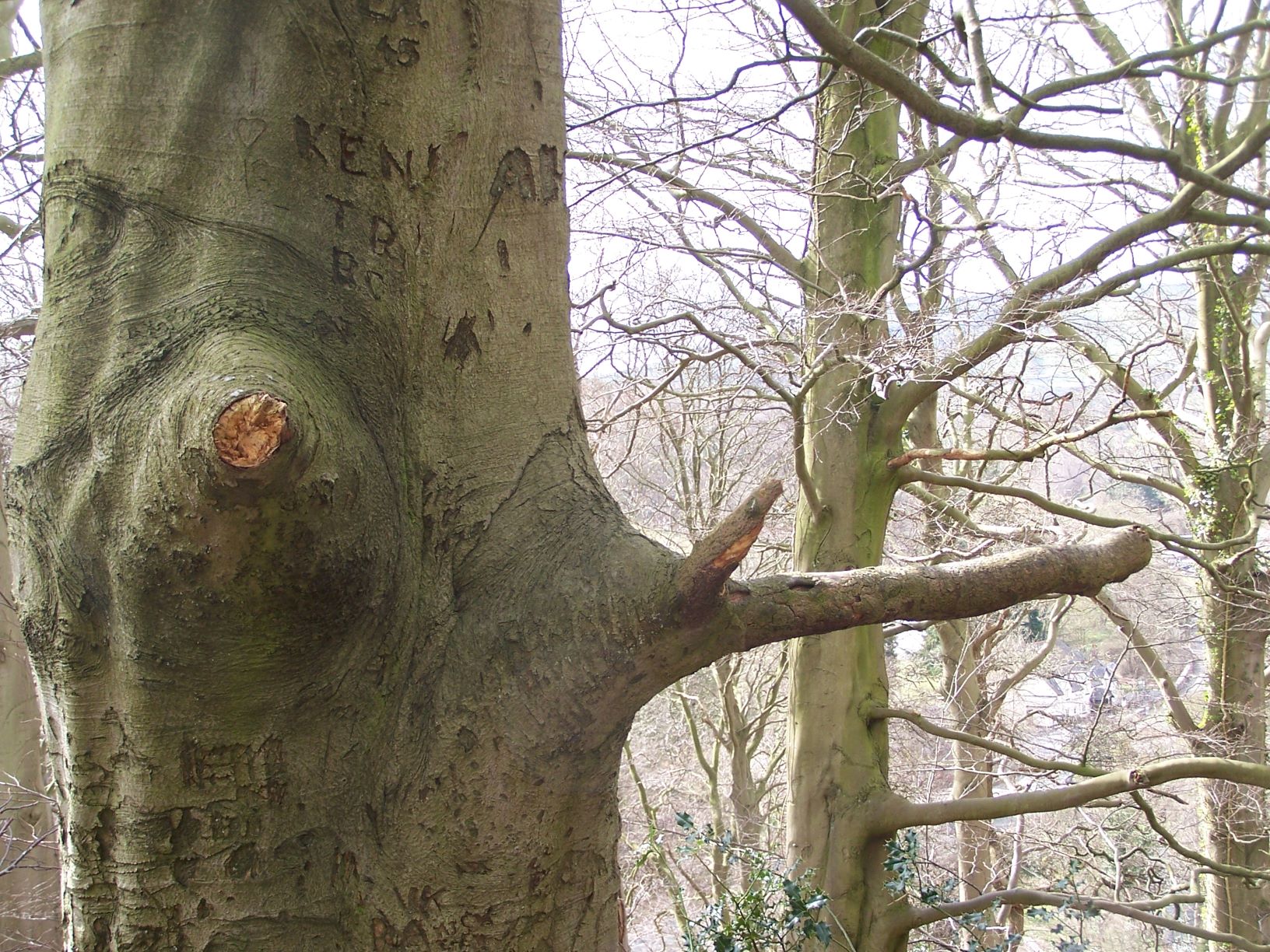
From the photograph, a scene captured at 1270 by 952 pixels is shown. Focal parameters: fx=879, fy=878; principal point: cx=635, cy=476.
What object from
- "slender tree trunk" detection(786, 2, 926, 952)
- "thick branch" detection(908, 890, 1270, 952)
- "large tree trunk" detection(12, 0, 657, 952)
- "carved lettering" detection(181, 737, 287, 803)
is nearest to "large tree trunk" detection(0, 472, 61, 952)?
"slender tree trunk" detection(786, 2, 926, 952)

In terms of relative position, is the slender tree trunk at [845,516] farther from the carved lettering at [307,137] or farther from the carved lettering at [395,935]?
the carved lettering at [395,935]

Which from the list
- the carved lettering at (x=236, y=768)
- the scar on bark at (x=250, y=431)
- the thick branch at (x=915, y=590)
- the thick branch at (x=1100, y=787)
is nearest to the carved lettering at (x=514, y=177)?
the scar on bark at (x=250, y=431)

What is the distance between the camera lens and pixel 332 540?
3.84 ft

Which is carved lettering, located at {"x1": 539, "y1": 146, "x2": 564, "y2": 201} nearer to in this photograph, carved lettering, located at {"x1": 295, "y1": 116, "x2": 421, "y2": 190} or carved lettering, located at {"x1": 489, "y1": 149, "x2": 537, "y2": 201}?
carved lettering, located at {"x1": 489, "y1": 149, "x2": 537, "y2": 201}

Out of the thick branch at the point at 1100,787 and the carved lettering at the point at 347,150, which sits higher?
the carved lettering at the point at 347,150

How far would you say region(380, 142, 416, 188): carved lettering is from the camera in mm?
1397

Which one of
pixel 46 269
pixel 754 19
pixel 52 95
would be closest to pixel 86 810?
pixel 46 269

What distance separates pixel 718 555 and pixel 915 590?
395 mm

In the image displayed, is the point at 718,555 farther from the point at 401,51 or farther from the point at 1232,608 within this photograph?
the point at 1232,608

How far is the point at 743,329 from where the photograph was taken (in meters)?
5.12

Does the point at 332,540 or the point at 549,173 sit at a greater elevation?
the point at 549,173

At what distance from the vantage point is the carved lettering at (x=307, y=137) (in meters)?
1.34

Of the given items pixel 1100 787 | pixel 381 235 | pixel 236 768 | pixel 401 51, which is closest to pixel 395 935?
pixel 236 768

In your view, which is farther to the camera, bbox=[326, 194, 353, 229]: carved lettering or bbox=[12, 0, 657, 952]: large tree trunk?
bbox=[326, 194, 353, 229]: carved lettering
